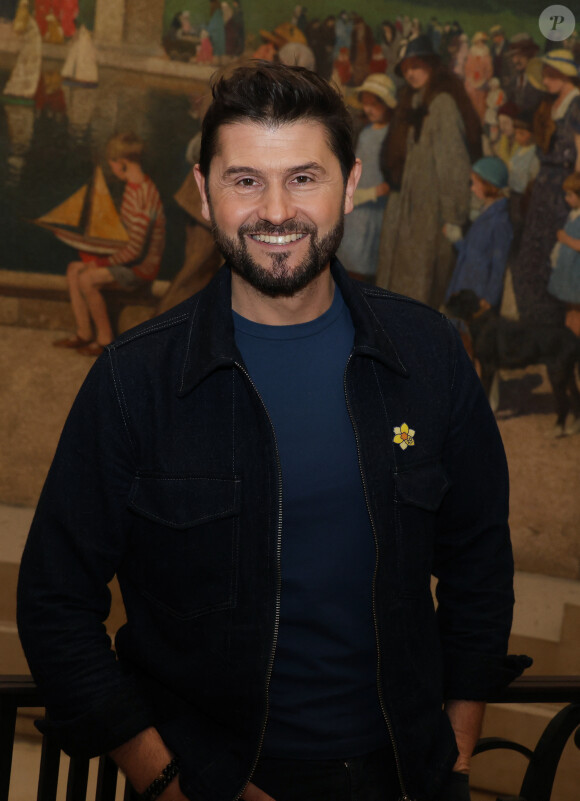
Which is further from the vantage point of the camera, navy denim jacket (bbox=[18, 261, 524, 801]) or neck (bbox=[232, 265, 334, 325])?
neck (bbox=[232, 265, 334, 325])

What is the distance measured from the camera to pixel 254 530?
5.66ft

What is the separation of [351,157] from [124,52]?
7070 mm

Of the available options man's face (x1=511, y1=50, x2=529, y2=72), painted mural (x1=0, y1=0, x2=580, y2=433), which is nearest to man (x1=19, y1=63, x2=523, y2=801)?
painted mural (x1=0, y1=0, x2=580, y2=433)

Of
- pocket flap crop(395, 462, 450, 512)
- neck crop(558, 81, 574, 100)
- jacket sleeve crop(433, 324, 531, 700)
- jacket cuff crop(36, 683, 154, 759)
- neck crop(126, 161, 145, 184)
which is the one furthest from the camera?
neck crop(126, 161, 145, 184)

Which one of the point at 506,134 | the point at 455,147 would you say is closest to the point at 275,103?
the point at 455,147

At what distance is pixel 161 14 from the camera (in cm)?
828

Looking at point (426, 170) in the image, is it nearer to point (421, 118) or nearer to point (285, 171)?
point (421, 118)

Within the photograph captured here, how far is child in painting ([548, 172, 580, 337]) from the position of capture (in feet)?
26.2

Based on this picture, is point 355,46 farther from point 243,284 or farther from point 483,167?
point 243,284

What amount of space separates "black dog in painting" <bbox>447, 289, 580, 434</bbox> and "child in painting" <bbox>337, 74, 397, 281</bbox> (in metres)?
0.82

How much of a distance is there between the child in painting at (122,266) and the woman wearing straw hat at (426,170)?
6.46ft

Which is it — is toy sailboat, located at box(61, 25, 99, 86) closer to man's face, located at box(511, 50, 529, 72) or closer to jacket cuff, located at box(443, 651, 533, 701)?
man's face, located at box(511, 50, 529, 72)

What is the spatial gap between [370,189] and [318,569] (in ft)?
22.1

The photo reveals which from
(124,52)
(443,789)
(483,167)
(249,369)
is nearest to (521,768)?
→ (483,167)
